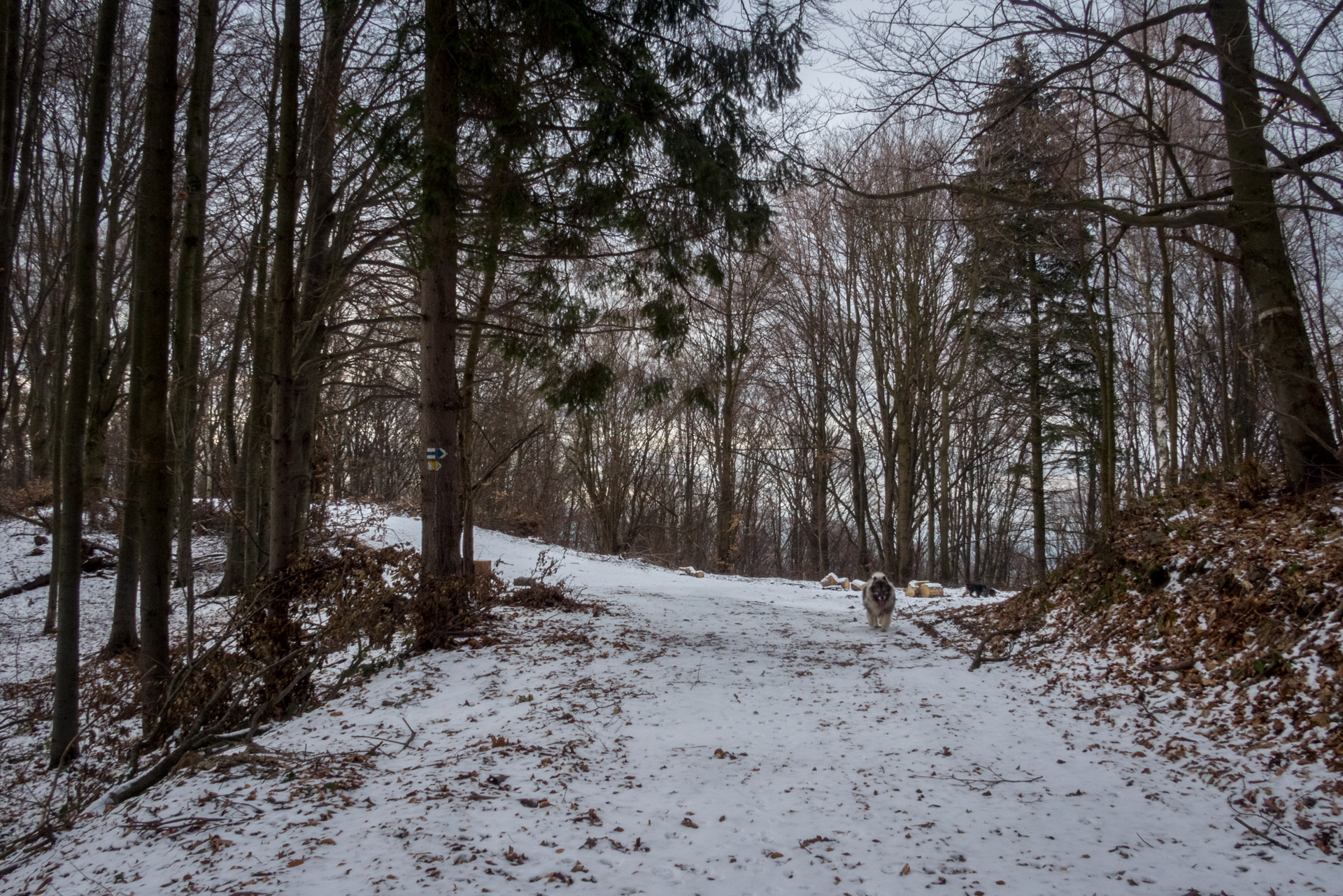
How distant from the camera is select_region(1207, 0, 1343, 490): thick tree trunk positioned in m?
6.29

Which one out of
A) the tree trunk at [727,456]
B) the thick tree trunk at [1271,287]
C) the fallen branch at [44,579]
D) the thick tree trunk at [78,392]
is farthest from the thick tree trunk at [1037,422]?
the fallen branch at [44,579]

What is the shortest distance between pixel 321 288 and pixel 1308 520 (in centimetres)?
1128

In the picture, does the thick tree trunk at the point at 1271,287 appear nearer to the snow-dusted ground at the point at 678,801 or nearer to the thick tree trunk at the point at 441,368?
the snow-dusted ground at the point at 678,801

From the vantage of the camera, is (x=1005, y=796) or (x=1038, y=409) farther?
(x=1038, y=409)

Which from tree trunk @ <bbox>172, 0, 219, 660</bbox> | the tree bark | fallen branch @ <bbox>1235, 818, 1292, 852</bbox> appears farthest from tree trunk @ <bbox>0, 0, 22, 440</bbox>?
fallen branch @ <bbox>1235, 818, 1292, 852</bbox>

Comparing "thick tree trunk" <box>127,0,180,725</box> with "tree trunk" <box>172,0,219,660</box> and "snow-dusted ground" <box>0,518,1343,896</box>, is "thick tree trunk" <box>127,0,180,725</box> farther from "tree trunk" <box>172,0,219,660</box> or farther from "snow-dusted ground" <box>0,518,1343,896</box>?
"snow-dusted ground" <box>0,518,1343,896</box>

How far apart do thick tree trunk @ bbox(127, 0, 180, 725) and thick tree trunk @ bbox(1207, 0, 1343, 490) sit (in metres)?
9.02

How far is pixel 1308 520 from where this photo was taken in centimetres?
588

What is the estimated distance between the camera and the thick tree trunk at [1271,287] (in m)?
6.29

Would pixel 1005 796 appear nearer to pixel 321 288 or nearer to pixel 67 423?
pixel 67 423

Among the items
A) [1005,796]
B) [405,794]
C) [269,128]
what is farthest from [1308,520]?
[269,128]

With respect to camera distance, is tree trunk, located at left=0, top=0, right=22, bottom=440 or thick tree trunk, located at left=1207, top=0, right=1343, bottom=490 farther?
thick tree trunk, located at left=1207, top=0, right=1343, bottom=490

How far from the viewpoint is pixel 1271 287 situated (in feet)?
21.7

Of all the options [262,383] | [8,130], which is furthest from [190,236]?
[262,383]
